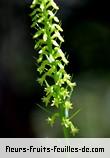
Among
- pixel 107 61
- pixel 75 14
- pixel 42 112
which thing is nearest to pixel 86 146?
pixel 42 112

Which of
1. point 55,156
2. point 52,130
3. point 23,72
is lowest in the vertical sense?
point 55,156

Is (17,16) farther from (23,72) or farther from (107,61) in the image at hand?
(107,61)

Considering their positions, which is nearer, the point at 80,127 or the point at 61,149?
the point at 61,149

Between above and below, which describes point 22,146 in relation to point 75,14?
below

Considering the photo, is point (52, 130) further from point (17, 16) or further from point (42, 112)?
point (17, 16)

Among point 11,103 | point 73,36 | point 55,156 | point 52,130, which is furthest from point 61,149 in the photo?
point 73,36

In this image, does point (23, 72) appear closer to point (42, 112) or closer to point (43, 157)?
point (42, 112)

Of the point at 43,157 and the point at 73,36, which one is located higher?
the point at 73,36

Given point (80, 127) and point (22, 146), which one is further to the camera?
point (80, 127)

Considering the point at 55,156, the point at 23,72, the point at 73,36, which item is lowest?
the point at 55,156
